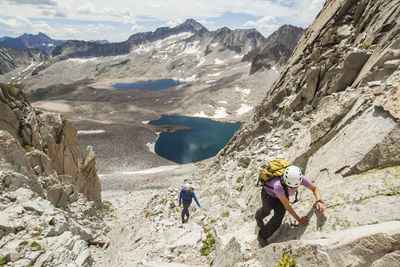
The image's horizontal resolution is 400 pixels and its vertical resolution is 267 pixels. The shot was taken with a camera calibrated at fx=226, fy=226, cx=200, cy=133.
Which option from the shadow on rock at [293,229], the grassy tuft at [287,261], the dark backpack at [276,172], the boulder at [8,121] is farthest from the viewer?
the boulder at [8,121]

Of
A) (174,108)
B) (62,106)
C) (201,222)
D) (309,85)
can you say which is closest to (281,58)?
(174,108)

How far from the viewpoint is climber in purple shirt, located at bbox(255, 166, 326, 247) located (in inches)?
243

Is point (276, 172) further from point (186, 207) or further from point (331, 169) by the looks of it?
point (186, 207)

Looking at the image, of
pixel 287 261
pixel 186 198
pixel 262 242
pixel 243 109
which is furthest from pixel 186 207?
pixel 243 109

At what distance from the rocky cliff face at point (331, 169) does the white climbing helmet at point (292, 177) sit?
1388mm

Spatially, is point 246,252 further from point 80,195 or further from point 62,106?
point 62,106

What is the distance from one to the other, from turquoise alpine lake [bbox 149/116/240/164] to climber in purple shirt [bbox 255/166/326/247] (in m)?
66.7

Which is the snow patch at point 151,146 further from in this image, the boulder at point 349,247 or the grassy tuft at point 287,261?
the boulder at point 349,247

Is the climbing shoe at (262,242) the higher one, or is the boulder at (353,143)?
the boulder at (353,143)

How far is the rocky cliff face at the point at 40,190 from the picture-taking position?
411 inches

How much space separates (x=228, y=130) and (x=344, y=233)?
99.4 metres

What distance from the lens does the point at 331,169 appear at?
317 inches

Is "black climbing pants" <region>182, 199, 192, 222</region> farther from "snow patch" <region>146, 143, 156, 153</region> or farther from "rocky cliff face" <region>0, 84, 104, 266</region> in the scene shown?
"snow patch" <region>146, 143, 156, 153</region>

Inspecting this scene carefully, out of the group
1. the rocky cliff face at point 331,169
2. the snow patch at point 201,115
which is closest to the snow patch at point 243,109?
the snow patch at point 201,115
